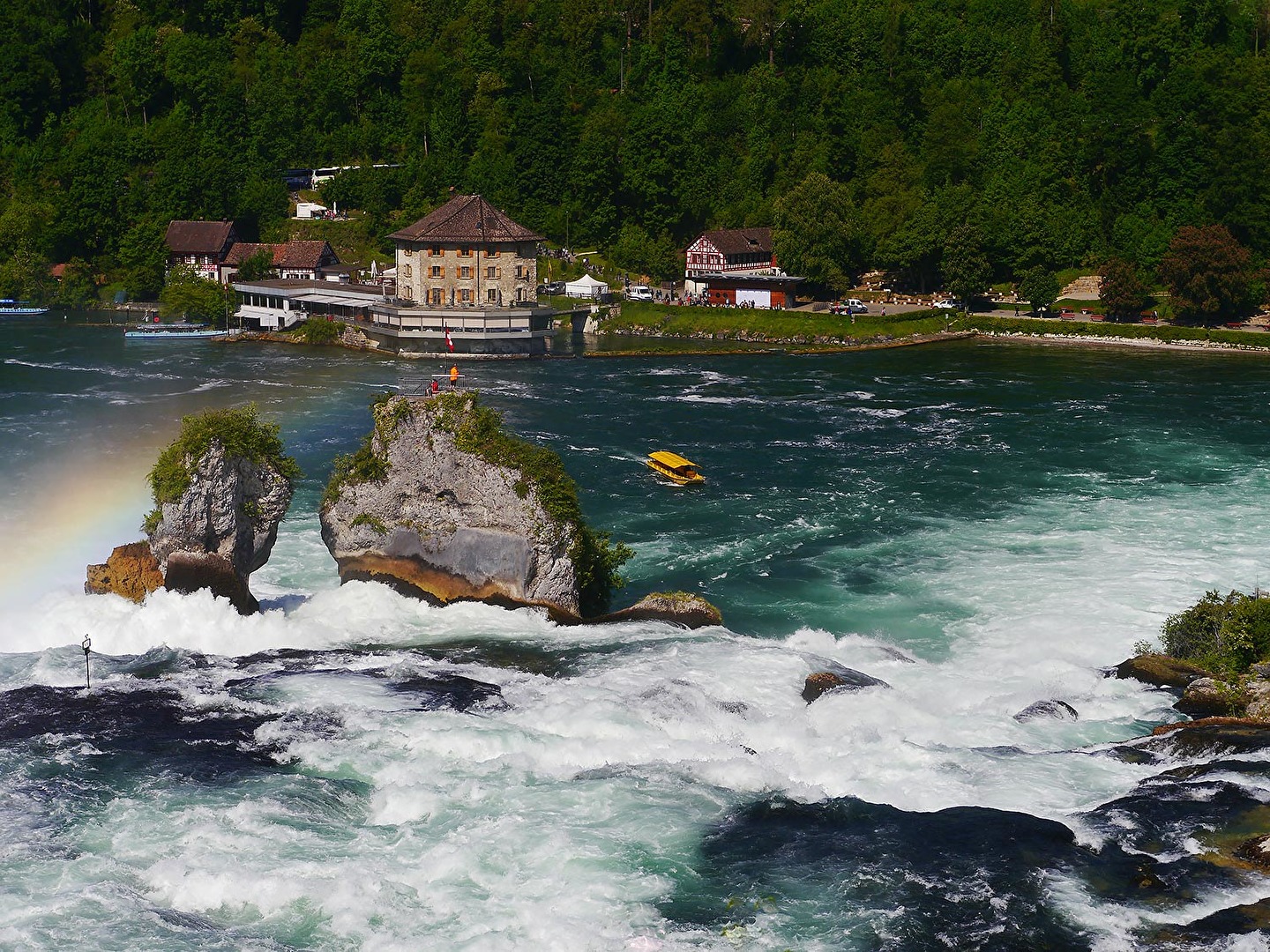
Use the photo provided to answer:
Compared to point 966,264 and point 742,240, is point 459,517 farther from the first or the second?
point 742,240

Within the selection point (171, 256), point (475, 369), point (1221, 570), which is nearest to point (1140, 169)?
point (475, 369)

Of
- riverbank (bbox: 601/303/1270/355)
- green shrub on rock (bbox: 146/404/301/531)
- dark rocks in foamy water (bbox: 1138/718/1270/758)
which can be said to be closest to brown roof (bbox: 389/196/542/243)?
riverbank (bbox: 601/303/1270/355)

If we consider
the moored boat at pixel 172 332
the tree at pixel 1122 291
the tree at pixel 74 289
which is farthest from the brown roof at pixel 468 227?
the tree at pixel 1122 291

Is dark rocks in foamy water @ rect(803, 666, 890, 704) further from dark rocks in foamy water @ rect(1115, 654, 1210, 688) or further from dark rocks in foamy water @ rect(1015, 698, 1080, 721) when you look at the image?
dark rocks in foamy water @ rect(1115, 654, 1210, 688)

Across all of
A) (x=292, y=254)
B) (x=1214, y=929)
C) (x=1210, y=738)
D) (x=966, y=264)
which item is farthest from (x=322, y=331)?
(x=1214, y=929)

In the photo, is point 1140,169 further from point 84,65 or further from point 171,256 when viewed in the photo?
point 84,65
